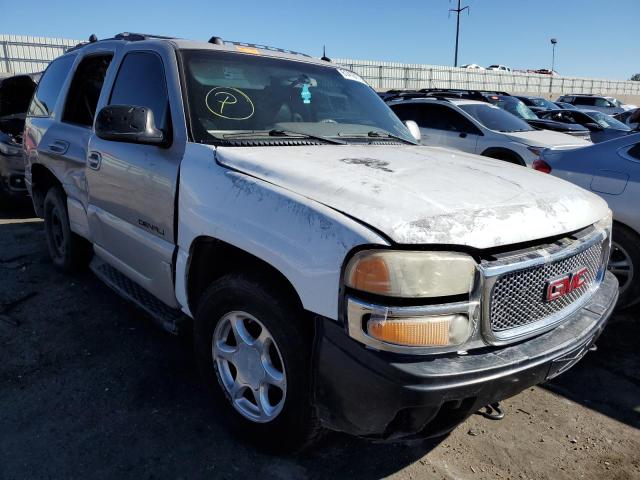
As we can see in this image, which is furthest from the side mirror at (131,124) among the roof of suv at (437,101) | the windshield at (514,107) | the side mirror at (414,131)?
the windshield at (514,107)

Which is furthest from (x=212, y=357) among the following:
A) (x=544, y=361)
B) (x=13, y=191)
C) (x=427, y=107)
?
(x=427, y=107)

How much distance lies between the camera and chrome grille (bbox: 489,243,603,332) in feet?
6.49

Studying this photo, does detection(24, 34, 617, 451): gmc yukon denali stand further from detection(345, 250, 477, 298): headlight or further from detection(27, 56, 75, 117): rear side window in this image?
detection(27, 56, 75, 117): rear side window

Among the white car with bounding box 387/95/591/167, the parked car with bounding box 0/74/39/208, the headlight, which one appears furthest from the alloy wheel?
the white car with bounding box 387/95/591/167

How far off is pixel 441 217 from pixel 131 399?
2.07 m

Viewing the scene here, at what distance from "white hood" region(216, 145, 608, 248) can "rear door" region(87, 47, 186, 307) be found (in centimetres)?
48

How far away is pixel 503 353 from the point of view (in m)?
1.99

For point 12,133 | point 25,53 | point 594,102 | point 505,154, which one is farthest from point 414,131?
point 594,102

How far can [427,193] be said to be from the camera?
2182mm

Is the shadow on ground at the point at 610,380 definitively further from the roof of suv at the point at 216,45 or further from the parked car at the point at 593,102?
the parked car at the point at 593,102

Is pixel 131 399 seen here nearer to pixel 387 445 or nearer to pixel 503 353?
pixel 387 445

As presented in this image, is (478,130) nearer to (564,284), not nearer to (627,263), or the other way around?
(627,263)

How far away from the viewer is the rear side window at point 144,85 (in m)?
3.01

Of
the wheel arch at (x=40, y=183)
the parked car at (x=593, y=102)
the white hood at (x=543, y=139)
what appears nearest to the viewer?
the wheel arch at (x=40, y=183)
